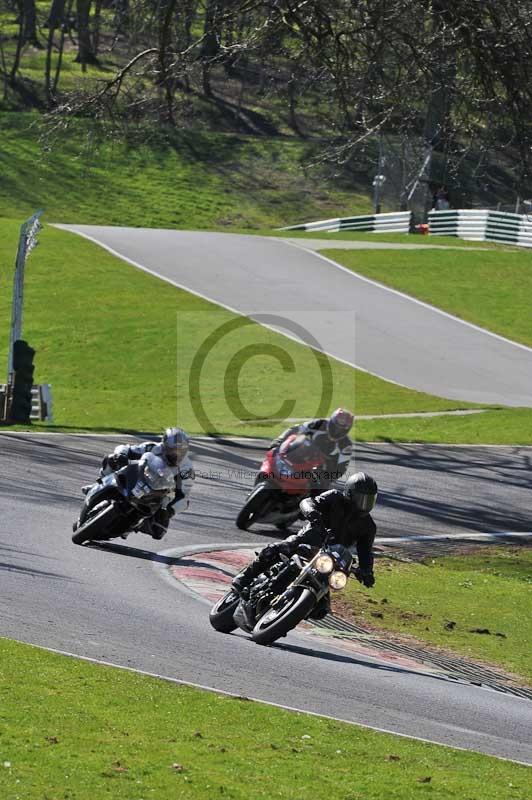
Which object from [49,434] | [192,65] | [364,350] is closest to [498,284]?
[364,350]

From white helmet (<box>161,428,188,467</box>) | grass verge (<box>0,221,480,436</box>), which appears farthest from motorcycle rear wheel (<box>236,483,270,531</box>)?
grass verge (<box>0,221,480,436</box>)

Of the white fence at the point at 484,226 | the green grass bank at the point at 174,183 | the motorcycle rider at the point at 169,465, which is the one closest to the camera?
the motorcycle rider at the point at 169,465

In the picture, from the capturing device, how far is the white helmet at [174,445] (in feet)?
49.5

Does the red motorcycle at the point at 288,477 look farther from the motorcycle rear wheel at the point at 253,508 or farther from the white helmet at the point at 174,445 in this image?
the white helmet at the point at 174,445

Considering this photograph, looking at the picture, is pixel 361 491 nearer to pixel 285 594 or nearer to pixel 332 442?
pixel 285 594

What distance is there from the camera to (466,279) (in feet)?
148

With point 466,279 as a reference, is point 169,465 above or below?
below

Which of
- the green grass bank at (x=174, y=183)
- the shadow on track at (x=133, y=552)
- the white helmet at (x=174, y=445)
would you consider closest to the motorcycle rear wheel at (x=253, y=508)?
the shadow on track at (x=133, y=552)

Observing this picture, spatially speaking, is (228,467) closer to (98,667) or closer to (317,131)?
(98,667)

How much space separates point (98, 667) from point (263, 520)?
8042 mm

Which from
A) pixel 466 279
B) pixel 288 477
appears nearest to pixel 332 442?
pixel 288 477

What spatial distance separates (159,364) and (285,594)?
74.4 feet

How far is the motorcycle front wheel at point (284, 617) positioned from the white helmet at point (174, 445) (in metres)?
3.75

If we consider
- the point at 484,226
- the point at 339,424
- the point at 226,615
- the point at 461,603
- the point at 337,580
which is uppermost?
the point at 484,226
